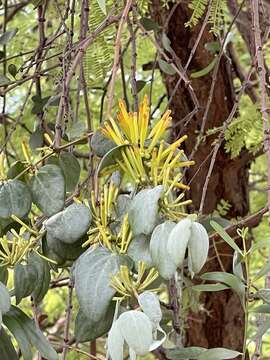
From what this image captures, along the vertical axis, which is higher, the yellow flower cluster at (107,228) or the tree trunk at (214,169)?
the yellow flower cluster at (107,228)

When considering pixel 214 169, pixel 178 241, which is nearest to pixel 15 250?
pixel 178 241

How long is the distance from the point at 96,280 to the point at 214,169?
3.13 feet

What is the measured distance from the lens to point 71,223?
55 cm

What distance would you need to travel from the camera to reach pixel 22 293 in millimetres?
587

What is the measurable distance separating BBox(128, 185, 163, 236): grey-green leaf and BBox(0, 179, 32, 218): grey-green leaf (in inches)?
3.9

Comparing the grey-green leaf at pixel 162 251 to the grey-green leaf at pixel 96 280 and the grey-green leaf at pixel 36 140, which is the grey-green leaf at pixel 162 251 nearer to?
the grey-green leaf at pixel 96 280

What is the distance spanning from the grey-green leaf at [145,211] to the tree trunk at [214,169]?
88cm

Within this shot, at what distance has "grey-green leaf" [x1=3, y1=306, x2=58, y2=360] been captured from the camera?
59 centimetres

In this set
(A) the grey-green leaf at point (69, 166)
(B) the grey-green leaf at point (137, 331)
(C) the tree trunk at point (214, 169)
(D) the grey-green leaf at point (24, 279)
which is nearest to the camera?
(B) the grey-green leaf at point (137, 331)

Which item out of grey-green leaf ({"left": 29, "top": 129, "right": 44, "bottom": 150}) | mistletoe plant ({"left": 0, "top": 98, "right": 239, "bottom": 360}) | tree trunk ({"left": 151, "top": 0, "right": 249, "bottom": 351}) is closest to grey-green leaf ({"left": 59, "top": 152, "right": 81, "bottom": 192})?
mistletoe plant ({"left": 0, "top": 98, "right": 239, "bottom": 360})

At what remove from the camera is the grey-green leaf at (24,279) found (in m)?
0.57

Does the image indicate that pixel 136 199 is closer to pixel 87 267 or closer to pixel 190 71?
pixel 87 267

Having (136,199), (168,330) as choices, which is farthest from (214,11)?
(136,199)

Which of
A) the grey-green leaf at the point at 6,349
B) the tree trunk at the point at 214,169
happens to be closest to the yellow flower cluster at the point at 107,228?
the grey-green leaf at the point at 6,349
